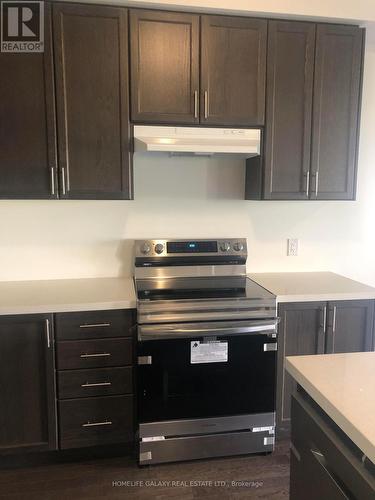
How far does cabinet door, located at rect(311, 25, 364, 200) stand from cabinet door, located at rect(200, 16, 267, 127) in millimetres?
364

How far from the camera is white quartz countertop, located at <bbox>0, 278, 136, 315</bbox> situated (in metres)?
2.10

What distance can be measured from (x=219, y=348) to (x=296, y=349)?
1.59ft

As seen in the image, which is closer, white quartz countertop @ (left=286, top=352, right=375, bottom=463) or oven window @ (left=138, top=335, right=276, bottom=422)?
white quartz countertop @ (left=286, top=352, right=375, bottom=463)

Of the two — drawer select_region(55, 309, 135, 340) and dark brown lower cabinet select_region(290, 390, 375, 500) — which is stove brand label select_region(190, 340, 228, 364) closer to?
drawer select_region(55, 309, 135, 340)

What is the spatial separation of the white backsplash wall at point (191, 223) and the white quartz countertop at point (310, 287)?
0.16m

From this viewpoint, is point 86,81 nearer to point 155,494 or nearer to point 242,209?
point 242,209

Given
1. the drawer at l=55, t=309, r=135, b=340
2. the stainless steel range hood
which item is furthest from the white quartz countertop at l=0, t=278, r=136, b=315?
the stainless steel range hood

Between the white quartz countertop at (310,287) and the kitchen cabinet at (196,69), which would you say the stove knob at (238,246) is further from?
the kitchen cabinet at (196,69)

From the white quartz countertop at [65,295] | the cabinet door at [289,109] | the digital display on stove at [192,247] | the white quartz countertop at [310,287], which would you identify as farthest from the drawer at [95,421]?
the cabinet door at [289,109]

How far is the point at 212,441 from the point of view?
227cm

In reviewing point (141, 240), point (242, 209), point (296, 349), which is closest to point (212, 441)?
point (296, 349)

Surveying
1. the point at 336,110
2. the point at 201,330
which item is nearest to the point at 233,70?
the point at 336,110

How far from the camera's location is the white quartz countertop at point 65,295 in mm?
2098

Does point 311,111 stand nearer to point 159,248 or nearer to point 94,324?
point 159,248
